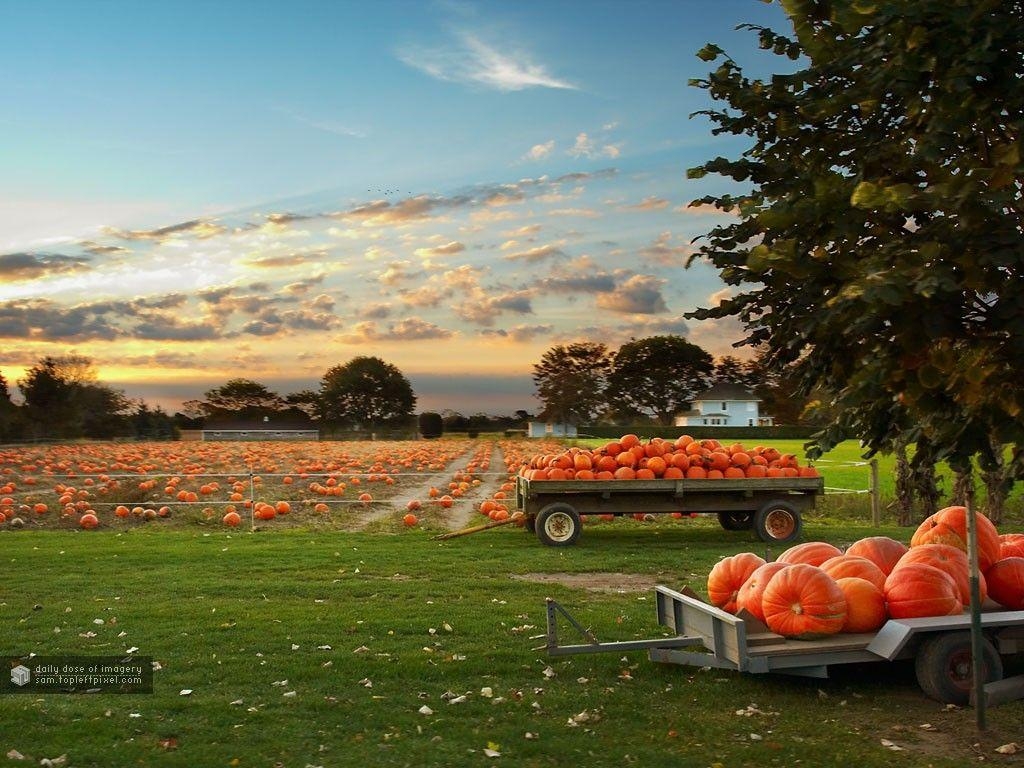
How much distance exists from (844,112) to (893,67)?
5.34ft

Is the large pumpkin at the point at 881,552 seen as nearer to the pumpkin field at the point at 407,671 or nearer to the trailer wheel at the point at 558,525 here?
the pumpkin field at the point at 407,671

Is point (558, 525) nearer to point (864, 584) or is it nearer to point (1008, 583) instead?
point (864, 584)

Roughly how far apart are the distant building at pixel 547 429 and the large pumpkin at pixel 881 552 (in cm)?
6121

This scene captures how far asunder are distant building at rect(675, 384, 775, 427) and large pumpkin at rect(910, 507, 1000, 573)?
85873 millimetres

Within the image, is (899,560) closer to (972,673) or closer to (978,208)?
(972,673)

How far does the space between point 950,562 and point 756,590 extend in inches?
62.8

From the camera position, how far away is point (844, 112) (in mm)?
7441

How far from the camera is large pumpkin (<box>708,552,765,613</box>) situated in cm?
857

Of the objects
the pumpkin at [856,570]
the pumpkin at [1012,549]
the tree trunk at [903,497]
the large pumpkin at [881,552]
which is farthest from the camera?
the tree trunk at [903,497]

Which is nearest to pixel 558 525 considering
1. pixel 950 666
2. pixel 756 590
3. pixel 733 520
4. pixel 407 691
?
pixel 733 520

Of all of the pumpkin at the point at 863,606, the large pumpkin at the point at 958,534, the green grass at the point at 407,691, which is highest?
the large pumpkin at the point at 958,534

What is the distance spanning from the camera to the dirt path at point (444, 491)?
69.5ft

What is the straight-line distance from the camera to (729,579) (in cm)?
858

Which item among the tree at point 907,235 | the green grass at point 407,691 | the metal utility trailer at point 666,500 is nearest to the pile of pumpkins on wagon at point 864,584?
the green grass at point 407,691
